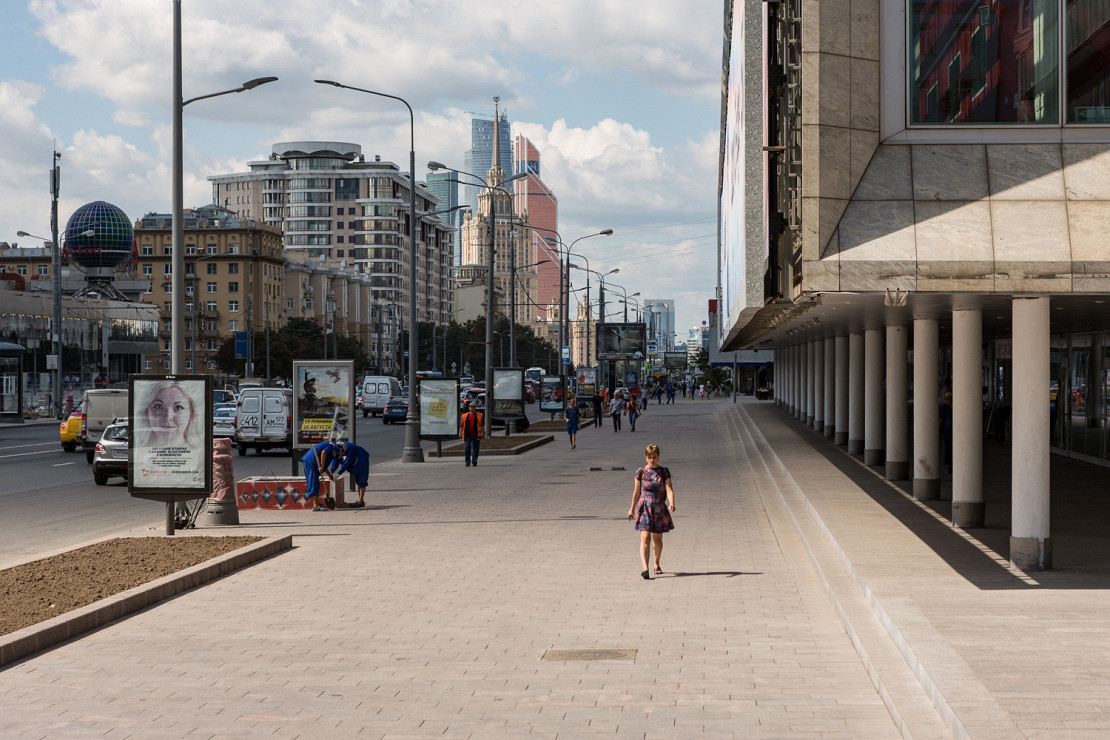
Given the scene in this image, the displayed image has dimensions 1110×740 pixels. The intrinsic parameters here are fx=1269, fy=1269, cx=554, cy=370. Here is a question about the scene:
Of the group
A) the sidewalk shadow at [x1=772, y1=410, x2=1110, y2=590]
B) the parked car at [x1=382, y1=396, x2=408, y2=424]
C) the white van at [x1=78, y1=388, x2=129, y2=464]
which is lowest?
the sidewalk shadow at [x1=772, y1=410, x2=1110, y2=590]

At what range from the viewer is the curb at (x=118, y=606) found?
30.5ft

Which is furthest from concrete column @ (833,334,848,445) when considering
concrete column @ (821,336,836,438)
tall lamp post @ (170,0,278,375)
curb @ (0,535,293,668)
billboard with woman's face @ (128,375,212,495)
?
curb @ (0,535,293,668)

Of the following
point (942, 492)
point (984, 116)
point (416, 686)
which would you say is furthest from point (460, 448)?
point (416, 686)

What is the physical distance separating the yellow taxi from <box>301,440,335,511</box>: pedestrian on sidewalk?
17600mm

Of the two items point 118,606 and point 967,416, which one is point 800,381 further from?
point 118,606

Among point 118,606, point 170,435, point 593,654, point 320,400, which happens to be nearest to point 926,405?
point 593,654

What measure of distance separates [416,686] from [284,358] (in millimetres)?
111491

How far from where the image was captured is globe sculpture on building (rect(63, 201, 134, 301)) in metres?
115

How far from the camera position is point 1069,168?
12391 millimetres

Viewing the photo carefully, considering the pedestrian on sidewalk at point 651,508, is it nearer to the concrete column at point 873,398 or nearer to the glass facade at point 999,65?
the glass facade at point 999,65

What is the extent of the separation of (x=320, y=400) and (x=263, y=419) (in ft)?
44.8

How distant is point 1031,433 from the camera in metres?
12.2

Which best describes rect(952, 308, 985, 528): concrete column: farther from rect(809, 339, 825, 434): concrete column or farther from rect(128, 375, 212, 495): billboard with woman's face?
rect(809, 339, 825, 434): concrete column

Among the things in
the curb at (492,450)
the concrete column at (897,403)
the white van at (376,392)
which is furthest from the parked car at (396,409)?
the concrete column at (897,403)
